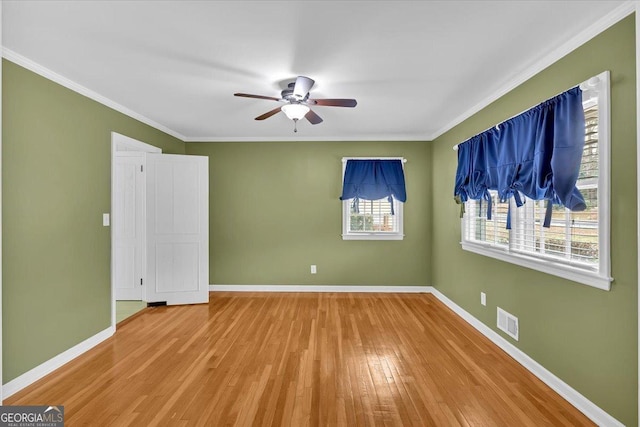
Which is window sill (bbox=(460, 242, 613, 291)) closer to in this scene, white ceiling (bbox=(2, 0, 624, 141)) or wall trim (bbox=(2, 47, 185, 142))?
white ceiling (bbox=(2, 0, 624, 141))

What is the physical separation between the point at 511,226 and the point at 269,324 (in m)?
2.81

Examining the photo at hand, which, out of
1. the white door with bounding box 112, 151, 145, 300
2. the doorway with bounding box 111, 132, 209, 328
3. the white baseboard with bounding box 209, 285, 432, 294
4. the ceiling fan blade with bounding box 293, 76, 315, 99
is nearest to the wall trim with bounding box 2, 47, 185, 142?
the doorway with bounding box 111, 132, 209, 328

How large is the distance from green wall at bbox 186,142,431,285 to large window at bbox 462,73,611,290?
219 cm

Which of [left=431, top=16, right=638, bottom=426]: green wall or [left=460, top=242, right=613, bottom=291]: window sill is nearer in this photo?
[left=431, top=16, right=638, bottom=426]: green wall

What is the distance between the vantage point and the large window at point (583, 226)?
75.0 inches

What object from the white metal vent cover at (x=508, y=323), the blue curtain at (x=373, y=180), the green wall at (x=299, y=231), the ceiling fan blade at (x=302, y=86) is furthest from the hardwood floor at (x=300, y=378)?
the ceiling fan blade at (x=302, y=86)

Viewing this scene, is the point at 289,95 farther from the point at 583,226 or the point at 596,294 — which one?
the point at 596,294

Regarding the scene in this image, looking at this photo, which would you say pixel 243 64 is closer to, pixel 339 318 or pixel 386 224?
pixel 339 318

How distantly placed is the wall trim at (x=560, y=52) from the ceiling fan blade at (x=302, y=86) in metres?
1.85

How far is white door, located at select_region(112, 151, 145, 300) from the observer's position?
4.37 meters

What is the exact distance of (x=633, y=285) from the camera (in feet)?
5.78

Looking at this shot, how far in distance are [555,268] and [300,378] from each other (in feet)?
7.12

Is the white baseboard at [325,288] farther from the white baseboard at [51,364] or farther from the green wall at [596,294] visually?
the white baseboard at [51,364]

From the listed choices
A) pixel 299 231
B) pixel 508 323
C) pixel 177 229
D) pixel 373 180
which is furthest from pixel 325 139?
pixel 508 323
